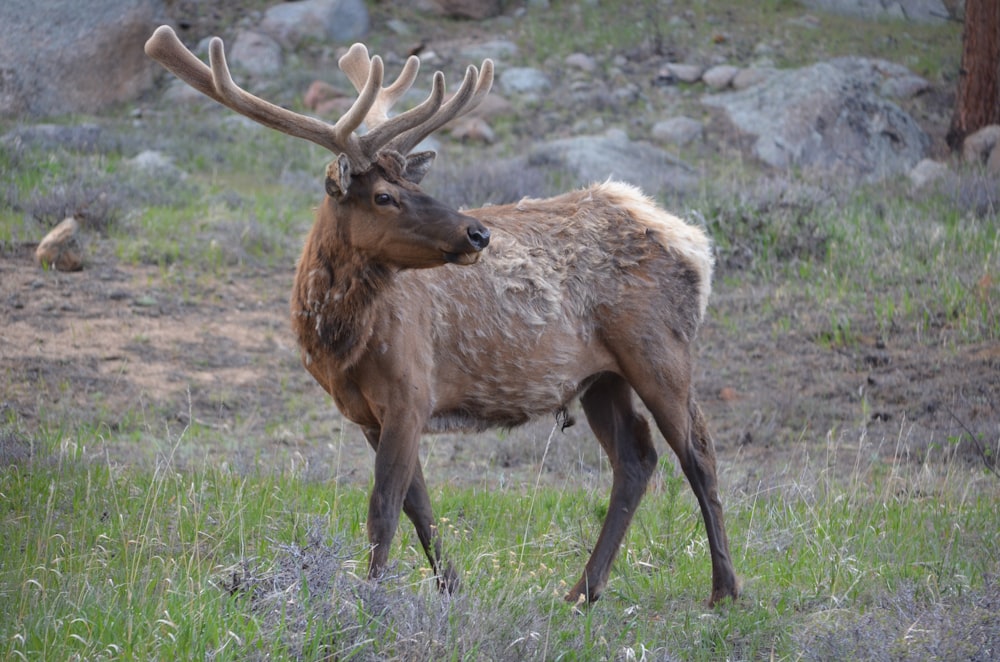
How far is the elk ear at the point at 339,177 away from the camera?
5.62 metres

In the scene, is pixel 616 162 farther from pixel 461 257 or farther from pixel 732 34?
pixel 461 257

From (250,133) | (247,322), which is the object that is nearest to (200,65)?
(247,322)

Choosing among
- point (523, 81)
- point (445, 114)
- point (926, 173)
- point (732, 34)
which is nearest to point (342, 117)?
point (445, 114)

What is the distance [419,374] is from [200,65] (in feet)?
6.22

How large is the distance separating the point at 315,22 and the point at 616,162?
8426 millimetres

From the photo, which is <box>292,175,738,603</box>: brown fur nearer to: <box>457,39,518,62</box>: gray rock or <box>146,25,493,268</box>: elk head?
<box>146,25,493,268</box>: elk head

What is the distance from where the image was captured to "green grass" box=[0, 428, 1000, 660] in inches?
179

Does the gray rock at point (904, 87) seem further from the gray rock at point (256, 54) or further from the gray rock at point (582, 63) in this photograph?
the gray rock at point (256, 54)

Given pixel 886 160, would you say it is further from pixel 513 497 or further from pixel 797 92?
pixel 513 497

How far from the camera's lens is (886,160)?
1783cm

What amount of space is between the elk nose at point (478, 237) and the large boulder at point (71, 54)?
44.8 ft

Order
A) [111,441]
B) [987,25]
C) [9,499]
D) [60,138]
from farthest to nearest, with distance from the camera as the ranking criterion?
[987,25], [60,138], [111,441], [9,499]

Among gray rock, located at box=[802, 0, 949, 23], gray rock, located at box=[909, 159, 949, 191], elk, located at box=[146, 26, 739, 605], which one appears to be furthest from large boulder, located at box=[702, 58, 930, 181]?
elk, located at box=[146, 26, 739, 605]

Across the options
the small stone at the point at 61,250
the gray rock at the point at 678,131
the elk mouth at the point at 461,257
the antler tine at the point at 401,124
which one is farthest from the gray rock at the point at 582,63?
the elk mouth at the point at 461,257
